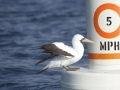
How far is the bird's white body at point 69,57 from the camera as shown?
5.59 meters

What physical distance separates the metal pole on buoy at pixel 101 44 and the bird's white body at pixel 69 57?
0.32 ft

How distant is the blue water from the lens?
9.18 m

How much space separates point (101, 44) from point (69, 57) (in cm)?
31

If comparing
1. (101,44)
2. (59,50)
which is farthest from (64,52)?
(101,44)

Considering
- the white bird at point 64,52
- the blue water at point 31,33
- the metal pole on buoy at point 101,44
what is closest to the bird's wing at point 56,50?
the white bird at point 64,52

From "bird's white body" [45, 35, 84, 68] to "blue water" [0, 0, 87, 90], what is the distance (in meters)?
2.68

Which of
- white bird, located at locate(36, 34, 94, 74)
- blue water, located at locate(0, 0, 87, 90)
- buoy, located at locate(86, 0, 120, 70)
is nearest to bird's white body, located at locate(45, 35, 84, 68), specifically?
white bird, located at locate(36, 34, 94, 74)

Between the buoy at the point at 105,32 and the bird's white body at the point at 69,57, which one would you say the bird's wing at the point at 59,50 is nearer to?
the bird's white body at the point at 69,57

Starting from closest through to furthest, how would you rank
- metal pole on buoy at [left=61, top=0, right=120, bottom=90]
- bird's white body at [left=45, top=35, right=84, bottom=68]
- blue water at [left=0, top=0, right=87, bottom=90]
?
1. metal pole on buoy at [left=61, top=0, right=120, bottom=90]
2. bird's white body at [left=45, top=35, right=84, bottom=68]
3. blue water at [left=0, top=0, right=87, bottom=90]

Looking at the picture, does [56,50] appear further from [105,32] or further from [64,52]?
[105,32]

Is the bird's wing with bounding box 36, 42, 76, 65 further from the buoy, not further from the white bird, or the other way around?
the buoy

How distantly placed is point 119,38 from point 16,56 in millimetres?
6397

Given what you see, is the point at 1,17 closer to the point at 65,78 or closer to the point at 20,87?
the point at 20,87

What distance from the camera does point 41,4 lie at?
80.1 ft
